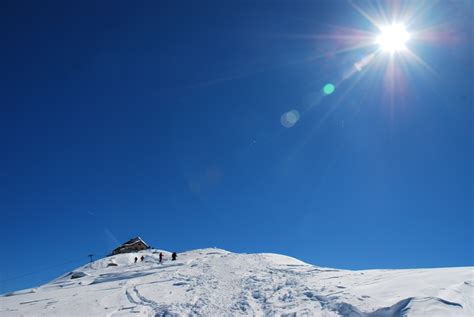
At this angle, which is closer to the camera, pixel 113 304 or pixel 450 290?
pixel 450 290

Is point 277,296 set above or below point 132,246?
below

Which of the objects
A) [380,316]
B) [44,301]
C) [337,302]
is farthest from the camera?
[44,301]

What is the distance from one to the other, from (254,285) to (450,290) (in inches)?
412

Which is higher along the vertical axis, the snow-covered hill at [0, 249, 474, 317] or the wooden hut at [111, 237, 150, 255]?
the wooden hut at [111, 237, 150, 255]

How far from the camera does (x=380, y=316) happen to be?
10.5 meters

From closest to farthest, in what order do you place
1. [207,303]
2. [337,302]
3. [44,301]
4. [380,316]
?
[380,316], [337,302], [207,303], [44,301]

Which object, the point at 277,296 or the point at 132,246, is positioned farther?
the point at 132,246

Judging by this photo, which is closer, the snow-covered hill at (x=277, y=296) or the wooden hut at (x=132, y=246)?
the snow-covered hill at (x=277, y=296)

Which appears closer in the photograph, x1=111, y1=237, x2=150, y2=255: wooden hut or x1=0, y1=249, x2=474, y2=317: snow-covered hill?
x1=0, y1=249, x2=474, y2=317: snow-covered hill

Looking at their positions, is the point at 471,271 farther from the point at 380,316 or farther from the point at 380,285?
the point at 380,316

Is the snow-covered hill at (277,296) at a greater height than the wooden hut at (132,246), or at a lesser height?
lesser

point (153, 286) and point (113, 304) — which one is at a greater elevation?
point (153, 286)

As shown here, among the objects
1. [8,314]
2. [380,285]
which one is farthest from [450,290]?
[8,314]

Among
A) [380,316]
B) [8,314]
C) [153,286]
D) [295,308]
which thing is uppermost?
[153,286]
